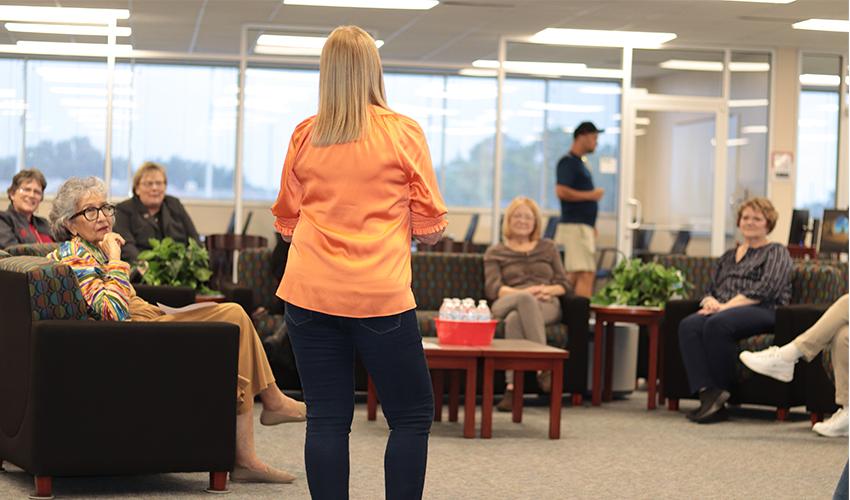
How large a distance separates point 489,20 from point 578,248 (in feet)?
8.08

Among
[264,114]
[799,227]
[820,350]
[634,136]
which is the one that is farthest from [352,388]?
[264,114]

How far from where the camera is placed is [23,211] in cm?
715

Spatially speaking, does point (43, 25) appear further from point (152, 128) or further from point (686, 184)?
point (686, 184)

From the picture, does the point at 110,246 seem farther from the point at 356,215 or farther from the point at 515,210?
the point at 515,210

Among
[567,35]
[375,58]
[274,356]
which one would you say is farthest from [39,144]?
[375,58]

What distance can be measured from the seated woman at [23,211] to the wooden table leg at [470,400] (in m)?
2.43

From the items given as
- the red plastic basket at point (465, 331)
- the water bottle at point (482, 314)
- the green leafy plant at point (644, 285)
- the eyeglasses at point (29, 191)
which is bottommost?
the red plastic basket at point (465, 331)

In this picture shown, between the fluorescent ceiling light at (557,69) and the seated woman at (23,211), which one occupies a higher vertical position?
the fluorescent ceiling light at (557,69)

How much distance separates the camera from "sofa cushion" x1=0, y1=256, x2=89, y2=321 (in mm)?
4332

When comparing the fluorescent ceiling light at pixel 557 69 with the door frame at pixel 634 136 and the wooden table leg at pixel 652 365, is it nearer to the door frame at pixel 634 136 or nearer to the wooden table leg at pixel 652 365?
the door frame at pixel 634 136

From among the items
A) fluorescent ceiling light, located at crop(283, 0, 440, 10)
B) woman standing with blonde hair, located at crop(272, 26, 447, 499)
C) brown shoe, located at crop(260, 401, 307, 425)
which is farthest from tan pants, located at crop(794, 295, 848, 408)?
fluorescent ceiling light, located at crop(283, 0, 440, 10)

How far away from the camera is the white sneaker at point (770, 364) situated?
21.7 ft

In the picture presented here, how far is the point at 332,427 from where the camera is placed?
324cm

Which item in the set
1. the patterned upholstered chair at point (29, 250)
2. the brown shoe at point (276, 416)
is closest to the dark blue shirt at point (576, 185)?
the patterned upholstered chair at point (29, 250)
